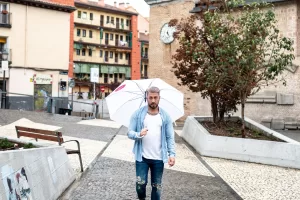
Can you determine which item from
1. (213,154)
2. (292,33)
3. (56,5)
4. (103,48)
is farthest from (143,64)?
(213,154)

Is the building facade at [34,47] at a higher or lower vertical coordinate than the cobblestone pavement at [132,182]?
higher

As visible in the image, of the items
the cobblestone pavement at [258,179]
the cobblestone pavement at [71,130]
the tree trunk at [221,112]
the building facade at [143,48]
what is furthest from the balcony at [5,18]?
the building facade at [143,48]

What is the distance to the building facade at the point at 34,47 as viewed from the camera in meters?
32.0

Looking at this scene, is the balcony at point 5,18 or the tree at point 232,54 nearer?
the tree at point 232,54

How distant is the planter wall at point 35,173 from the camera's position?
3.95 metres

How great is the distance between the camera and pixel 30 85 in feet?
107

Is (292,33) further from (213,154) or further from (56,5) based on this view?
(56,5)

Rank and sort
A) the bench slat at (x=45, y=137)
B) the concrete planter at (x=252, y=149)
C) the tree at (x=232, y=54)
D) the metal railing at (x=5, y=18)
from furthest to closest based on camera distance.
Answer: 1. the metal railing at (x=5, y=18)
2. the tree at (x=232, y=54)
3. the concrete planter at (x=252, y=149)
4. the bench slat at (x=45, y=137)

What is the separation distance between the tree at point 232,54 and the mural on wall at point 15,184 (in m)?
7.59

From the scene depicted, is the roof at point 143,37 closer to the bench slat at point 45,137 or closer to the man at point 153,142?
the bench slat at point 45,137

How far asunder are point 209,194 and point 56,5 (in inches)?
1231

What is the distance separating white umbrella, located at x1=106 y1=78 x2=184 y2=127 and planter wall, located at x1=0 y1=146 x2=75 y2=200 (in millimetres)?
1154

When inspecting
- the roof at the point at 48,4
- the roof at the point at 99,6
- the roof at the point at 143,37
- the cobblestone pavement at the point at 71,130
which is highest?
the roof at the point at 99,6

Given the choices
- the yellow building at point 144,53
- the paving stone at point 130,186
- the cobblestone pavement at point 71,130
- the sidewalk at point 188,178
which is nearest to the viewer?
the paving stone at point 130,186
